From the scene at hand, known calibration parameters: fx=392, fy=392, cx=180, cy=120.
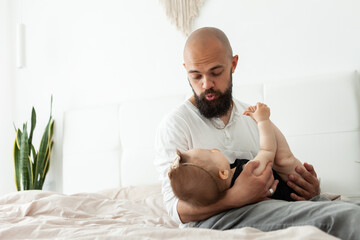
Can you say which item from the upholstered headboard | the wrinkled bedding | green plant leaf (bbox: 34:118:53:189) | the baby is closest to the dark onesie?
the baby

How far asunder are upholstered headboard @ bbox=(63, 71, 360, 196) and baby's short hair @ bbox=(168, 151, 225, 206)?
3.70 ft

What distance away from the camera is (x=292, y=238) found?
85cm

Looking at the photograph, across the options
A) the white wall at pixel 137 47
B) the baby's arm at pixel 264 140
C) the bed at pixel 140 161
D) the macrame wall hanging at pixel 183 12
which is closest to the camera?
the bed at pixel 140 161

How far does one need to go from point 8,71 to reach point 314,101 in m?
2.79

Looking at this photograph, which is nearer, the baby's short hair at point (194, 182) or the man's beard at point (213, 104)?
the baby's short hair at point (194, 182)

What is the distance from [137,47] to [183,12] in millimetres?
483

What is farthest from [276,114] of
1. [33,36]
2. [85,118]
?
[33,36]

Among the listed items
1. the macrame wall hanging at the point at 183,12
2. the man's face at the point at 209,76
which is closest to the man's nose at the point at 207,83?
the man's face at the point at 209,76

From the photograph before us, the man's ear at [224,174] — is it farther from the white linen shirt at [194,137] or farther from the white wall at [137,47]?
the white wall at [137,47]

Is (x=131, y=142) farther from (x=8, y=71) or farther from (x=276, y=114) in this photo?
(x=8, y=71)

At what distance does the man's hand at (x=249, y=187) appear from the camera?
1240 mm

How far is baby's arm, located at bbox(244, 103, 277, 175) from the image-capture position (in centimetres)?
136

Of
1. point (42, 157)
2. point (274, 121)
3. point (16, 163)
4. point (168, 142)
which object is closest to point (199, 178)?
point (168, 142)

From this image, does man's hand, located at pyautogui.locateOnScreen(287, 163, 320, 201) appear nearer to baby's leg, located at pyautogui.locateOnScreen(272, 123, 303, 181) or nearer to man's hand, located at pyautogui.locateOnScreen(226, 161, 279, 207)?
baby's leg, located at pyautogui.locateOnScreen(272, 123, 303, 181)
